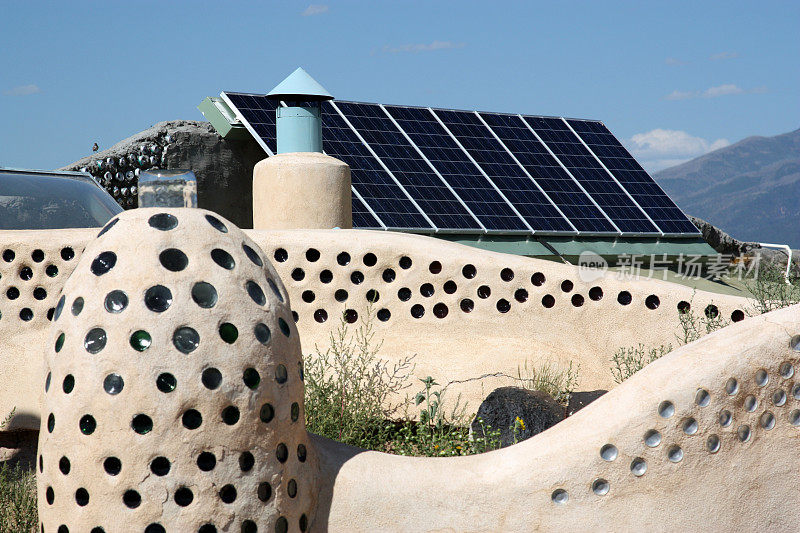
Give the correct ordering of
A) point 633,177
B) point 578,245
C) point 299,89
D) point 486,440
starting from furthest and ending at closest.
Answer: point 633,177, point 578,245, point 299,89, point 486,440

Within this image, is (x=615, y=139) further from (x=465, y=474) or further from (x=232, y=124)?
(x=465, y=474)

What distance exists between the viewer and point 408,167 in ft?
51.8

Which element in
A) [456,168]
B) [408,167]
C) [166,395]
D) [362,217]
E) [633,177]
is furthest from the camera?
[633,177]

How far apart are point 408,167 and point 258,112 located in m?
2.94

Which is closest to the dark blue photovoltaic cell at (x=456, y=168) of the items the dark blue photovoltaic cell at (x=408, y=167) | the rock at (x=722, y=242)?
the dark blue photovoltaic cell at (x=408, y=167)

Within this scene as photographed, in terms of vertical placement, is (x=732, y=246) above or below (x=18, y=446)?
above

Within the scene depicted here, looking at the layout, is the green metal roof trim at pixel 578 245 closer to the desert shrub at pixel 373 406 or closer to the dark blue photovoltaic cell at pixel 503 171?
the dark blue photovoltaic cell at pixel 503 171

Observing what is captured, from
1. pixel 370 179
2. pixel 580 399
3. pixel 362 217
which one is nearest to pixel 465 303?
pixel 580 399

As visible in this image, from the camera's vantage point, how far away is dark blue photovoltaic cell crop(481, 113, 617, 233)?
16.6m

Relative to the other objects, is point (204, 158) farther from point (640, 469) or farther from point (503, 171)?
point (640, 469)

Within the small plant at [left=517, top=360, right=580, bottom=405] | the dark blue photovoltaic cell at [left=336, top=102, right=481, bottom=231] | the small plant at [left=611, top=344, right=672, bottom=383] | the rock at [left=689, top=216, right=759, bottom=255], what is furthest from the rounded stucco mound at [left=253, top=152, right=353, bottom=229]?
the rock at [left=689, top=216, right=759, bottom=255]

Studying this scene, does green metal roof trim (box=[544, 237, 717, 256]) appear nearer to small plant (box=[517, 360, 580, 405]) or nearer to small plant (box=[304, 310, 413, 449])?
small plant (box=[517, 360, 580, 405])

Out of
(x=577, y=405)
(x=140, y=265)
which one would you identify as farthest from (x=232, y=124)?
(x=140, y=265)

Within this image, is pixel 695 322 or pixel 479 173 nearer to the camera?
pixel 695 322
